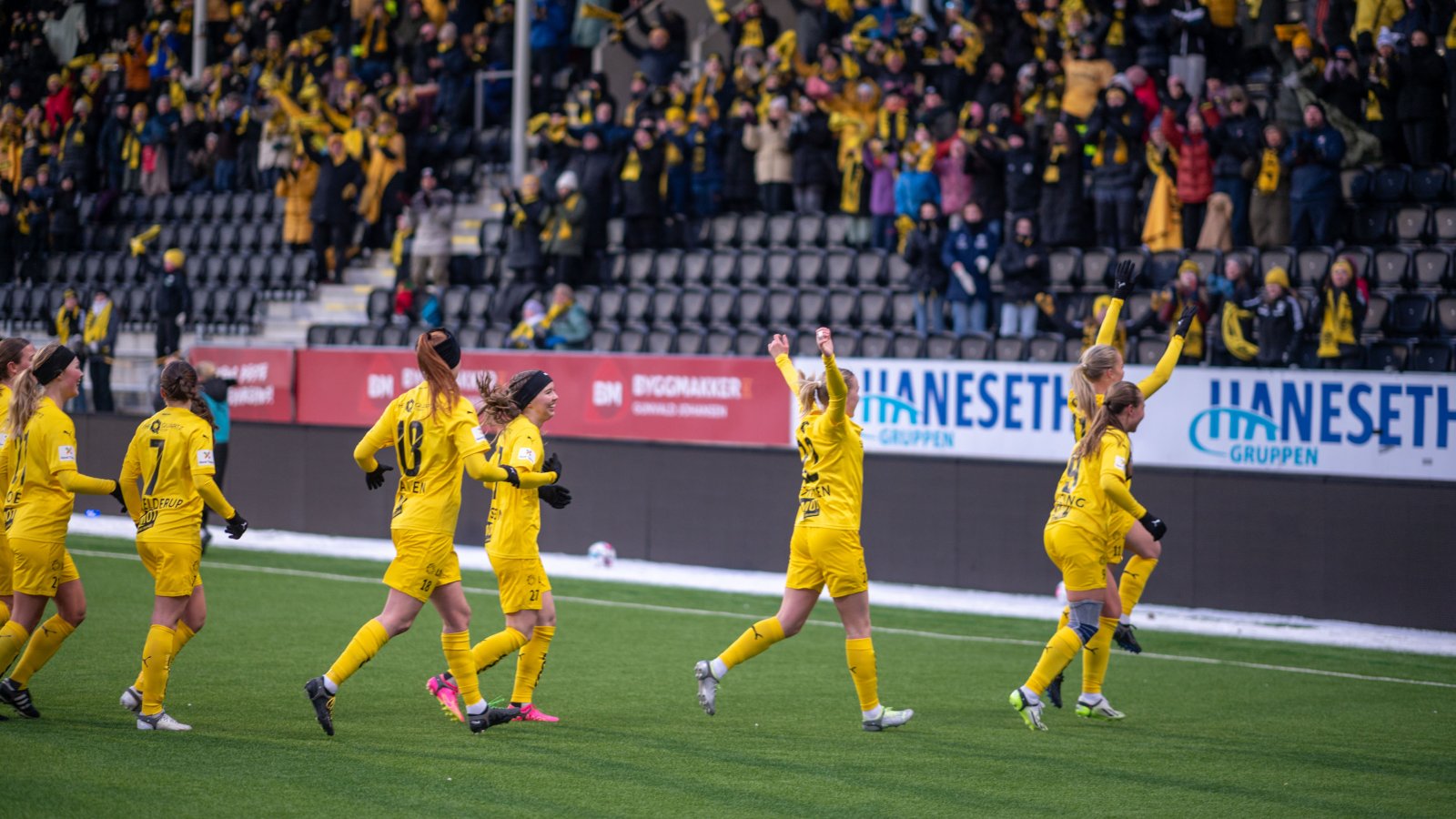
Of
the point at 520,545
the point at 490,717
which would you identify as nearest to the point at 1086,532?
the point at 520,545

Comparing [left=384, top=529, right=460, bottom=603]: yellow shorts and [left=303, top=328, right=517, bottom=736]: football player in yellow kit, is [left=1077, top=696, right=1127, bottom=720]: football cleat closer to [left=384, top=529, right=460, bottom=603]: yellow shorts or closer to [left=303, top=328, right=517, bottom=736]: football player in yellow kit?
[left=303, top=328, right=517, bottom=736]: football player in yellow kit

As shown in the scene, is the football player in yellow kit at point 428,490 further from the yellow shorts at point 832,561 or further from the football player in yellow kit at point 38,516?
the yellow shorts at point 832,561

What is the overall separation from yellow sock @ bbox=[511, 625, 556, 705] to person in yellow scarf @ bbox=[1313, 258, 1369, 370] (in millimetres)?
9032

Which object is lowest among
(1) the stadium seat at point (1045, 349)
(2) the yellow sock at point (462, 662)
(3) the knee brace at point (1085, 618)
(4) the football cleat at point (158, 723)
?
(4) the football cleat at point (158, 723)

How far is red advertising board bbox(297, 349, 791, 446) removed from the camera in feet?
55.8

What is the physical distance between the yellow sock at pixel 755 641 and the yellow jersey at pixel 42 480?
3.58m

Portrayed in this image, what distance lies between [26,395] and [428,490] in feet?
7.28

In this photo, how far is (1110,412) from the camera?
9.11m

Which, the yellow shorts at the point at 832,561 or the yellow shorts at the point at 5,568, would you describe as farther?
the yellow shorts at the point at 5,568

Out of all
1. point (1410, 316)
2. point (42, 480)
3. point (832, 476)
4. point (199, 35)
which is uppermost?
point (199, 35)

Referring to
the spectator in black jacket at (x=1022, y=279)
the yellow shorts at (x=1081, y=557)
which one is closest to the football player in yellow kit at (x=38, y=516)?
the yellow shorts at (x=1081, y=557)

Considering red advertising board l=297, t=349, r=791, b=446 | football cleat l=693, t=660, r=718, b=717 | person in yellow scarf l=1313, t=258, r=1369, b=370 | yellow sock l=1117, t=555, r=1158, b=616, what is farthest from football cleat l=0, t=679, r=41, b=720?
person in yellow scarf l=1313, t=258, r=1369, b=370

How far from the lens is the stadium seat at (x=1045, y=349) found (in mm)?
16250

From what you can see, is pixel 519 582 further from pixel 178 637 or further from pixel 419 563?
pixel 178 637
